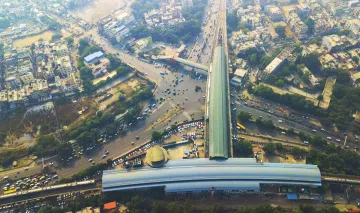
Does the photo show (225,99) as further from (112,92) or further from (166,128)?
(112,92)

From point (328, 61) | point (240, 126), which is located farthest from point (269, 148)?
point (328, 61)

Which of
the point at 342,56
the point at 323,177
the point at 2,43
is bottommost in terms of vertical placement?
the point at 323,177

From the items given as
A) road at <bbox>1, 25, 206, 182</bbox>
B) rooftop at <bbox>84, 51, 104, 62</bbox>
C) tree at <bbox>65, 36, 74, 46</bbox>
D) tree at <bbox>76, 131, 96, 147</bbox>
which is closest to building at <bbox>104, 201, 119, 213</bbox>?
road at <bbox>1, 25, 206, 182</bbox>

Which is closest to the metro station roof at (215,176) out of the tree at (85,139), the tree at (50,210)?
the tree at (50,210)

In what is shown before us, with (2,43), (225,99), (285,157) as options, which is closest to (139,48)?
(225,99)

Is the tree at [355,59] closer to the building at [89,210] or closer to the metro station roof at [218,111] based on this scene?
the metro station roof at [218,111]

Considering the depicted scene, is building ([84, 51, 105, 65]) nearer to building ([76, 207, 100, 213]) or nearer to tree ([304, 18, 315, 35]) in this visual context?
building ([76, 207, 100, 213])
